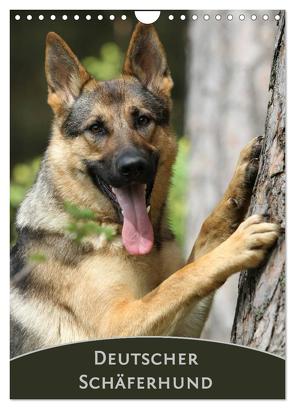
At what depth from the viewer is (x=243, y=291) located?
3.76 metres

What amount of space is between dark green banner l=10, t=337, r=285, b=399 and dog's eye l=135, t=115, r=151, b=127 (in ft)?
4.30

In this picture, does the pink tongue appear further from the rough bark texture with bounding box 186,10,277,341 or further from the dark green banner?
the rough bark texture with bounding box 186,10,277,341

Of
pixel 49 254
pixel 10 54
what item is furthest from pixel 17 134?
pixel 49 254

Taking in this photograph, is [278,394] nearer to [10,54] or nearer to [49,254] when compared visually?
[49,254]

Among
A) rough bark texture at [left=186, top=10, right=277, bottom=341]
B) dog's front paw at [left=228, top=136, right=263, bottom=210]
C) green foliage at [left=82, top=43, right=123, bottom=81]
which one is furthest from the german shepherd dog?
rough bark texture at [left=186, top=10, right=277, bottom=341]

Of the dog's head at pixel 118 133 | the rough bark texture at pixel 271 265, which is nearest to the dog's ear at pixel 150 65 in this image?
the dog's head at pixel 118 133

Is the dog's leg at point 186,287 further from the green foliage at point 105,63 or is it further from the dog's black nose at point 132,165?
the green foliage at point 105,63

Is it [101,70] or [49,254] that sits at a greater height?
[101,70]

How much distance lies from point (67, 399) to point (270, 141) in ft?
5.67

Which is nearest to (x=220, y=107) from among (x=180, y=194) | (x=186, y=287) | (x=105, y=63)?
(x=180, y=194)

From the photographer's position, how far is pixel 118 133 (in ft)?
14.1

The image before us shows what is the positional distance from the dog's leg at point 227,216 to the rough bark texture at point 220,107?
2532mm

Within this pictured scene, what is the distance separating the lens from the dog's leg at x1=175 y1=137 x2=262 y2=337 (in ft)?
13.3

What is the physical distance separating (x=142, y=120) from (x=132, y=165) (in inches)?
17.2
